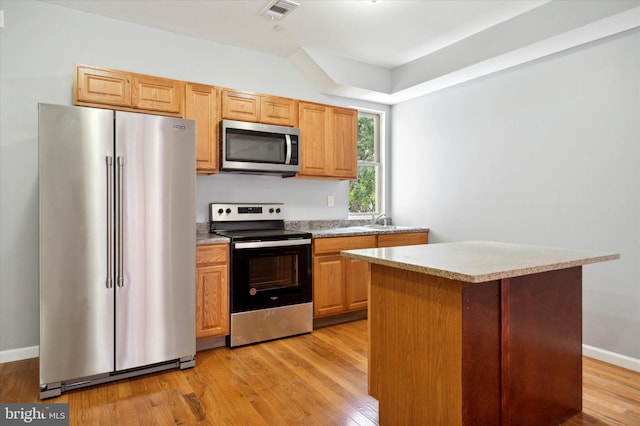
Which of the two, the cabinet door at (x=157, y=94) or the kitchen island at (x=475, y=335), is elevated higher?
the cabinet door at (x=157, y=94)

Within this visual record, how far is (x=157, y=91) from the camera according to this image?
3.08 m

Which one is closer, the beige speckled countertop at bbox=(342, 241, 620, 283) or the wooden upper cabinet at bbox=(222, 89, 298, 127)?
the beige speckled countertop at bbox=(342, 241, 620, 283)

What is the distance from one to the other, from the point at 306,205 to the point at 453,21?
2267 millimetres

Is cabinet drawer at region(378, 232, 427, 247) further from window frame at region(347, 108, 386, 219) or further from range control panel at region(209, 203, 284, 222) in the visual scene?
range control panel at region(209, 203, 284, 222)

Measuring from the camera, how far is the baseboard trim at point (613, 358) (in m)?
2.74

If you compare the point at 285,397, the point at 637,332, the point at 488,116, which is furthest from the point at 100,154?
A: the point at 637,332

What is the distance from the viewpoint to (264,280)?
3.34 metres

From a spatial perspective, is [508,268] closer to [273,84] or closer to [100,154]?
[100,154]

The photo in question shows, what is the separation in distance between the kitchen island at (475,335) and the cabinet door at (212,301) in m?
1.47

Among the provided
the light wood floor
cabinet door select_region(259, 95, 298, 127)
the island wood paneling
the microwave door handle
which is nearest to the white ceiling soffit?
cabinet door select_region(259, 95, 298, 127)

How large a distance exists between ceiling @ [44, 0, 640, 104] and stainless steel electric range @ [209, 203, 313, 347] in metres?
1.63

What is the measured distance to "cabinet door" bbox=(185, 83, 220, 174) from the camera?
3.24 meters

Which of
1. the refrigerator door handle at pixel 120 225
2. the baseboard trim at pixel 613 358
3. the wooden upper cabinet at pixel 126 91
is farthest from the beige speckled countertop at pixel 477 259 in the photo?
the wooden upper cabinet at pixel 126 91

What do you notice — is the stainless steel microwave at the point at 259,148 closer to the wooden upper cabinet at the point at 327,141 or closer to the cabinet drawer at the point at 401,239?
the wooden upper cabinet at the point at 327,141
